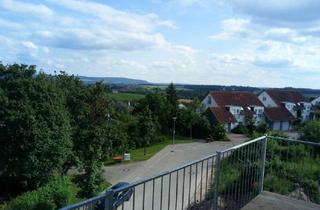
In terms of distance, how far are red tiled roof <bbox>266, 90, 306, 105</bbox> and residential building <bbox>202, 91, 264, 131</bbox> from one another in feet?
20.8

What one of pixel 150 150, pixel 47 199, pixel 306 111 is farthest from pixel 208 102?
pixel 47 199

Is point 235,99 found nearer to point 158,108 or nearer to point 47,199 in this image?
point 158,108

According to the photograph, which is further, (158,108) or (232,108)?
(232,108)

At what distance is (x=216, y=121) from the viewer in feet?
182

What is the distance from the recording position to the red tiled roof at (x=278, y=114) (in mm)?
65625

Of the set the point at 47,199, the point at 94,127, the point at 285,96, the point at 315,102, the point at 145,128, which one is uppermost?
the point at 285,96

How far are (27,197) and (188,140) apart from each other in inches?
1238

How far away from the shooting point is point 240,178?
620 cm

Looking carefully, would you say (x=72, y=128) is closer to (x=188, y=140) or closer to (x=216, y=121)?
(x=188, y=140)

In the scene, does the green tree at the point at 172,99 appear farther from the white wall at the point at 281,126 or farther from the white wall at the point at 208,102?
the white wall at the point at 281,126

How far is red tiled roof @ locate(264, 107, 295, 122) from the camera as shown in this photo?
65625mm

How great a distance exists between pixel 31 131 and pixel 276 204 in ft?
65.6

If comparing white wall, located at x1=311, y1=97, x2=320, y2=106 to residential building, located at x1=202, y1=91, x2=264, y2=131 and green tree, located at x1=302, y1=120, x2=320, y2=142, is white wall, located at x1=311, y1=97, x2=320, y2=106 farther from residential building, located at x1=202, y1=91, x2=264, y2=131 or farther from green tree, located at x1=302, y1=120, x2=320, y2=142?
green tree, located at x1=302, y1=120, x2=320, y2=142

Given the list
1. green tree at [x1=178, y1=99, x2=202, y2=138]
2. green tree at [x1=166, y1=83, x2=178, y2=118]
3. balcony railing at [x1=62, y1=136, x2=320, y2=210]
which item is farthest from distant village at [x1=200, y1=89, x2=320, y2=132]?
balcony railing at [x1=62, y1=136, x2=320, y2=210]
